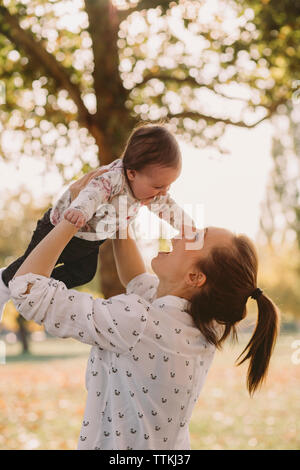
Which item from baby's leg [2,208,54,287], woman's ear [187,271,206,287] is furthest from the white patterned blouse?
baby's leg [2,208,54,287]

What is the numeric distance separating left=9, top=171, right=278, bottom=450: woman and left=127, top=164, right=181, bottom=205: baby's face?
60cm

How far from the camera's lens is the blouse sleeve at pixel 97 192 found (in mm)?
2283

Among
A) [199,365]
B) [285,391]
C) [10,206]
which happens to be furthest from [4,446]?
[10,206]

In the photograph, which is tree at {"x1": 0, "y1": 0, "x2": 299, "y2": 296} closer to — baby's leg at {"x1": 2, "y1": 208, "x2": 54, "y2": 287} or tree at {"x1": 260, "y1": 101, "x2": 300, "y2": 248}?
baby's leg at {"x1": 2, "y1": 208, "x2": 54, "y2": 287}

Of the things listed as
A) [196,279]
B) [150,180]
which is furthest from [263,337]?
[150,180]

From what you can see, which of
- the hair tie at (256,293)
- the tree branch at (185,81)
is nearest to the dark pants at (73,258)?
the hair tie at (256,293)

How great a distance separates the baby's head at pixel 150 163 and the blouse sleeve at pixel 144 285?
1.68 feet

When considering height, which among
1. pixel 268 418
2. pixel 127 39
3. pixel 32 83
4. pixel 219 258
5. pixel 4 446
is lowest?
pixel 268 418

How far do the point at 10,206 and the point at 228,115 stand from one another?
14.0 m

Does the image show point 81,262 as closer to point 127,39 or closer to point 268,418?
point 127,39

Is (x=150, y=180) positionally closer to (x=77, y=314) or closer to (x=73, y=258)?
(x=73, y=258)

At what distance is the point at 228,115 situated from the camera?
536 centimetres

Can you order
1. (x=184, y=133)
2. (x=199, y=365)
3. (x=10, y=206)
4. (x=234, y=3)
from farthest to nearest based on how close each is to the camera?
(x=10, y=206), (x=184, y=133), (x=234, y=3), (x=199, y=365)

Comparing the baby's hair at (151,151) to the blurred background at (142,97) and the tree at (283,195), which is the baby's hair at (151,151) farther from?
the tree at (283,195)
